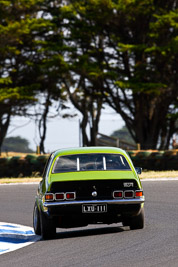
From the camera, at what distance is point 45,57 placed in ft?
166

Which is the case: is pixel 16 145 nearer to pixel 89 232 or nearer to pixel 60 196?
pixel 89 232

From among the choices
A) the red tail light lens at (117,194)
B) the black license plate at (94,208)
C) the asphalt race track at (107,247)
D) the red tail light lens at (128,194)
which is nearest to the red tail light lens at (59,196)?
the black license plate at (94,208)

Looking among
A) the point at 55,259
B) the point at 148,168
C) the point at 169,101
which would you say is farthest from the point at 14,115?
the point at 55,259

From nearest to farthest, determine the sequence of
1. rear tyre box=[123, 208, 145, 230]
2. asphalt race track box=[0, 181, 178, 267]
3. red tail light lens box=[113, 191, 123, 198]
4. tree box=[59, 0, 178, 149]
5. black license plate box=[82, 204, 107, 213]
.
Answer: asphalt race track box=[0, 181, 178, 267], black license plate box=[82, 204, 107, 213], red tail light lens box=[113, 191, 123, 198], rear tyre box=[123, 208, 145, 230], tree box=[59, 0, 178, 149]

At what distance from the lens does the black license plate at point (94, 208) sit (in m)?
10.4

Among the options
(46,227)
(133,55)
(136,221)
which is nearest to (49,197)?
(46,227)

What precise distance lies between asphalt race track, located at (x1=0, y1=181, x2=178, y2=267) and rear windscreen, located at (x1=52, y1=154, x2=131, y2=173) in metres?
1.08

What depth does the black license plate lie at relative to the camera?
1043 cm

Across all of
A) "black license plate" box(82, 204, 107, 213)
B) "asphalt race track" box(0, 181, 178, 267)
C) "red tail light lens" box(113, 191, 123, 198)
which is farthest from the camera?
"red tail light lens" box(113, 191, 123, 198)

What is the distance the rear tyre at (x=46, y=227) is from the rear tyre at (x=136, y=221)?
120cm

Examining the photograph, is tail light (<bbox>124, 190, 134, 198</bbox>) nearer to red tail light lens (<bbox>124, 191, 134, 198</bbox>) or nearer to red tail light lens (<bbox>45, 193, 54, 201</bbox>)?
red tail light lens (<bbox>124, 191, 134, 198</bbox>)

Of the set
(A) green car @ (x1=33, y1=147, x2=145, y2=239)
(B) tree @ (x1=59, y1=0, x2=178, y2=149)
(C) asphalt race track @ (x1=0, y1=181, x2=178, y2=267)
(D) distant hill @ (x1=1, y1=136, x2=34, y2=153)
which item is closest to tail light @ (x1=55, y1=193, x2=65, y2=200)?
(A) green car @ (x1=33, y1=147, x2=145, y2=239)

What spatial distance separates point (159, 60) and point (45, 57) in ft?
33.5

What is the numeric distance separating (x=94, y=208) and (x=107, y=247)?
45.5 inches
